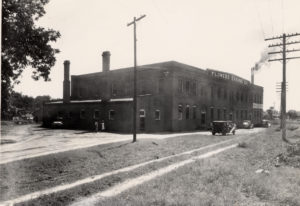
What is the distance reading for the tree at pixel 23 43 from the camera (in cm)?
1592

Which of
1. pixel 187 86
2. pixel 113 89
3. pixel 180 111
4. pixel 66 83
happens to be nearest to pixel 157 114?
pixel 180 111

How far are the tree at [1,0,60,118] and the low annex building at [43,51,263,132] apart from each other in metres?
13.5

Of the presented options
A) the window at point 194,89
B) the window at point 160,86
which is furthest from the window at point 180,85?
the window at point 194,89

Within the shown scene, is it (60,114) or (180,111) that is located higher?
(180,111)

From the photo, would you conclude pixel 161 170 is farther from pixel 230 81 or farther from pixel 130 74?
pixel 230 81

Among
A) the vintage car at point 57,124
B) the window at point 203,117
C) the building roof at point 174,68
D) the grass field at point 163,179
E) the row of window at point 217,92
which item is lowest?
the grass field at point 163,179

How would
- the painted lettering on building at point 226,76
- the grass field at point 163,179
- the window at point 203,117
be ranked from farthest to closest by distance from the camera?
the painted lettering on building at point 226,76
the window at point 203,117
the grass field at point 163,179

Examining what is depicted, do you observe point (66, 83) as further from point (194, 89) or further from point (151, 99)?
point (194, 89)

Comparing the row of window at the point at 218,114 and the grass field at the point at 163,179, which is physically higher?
the row of window at the point at 218,114

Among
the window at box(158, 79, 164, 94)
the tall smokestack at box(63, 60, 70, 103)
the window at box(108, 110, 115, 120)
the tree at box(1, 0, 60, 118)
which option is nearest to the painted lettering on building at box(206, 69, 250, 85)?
the window at box(158, 79, 164, 94)

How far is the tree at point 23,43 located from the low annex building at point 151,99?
1354 cm

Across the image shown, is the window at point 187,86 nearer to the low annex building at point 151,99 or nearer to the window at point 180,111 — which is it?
the low annex building at point 151,99

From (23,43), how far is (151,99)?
1738 cm

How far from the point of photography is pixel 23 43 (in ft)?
58.6
